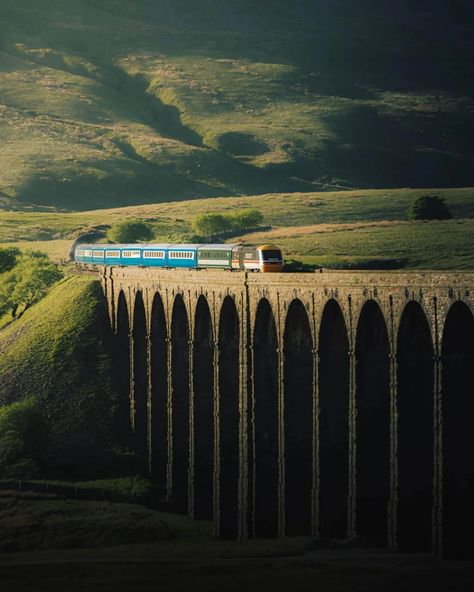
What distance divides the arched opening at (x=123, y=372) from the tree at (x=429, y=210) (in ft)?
238

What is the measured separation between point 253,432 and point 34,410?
23.7 m

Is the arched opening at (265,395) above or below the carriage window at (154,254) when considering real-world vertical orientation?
below

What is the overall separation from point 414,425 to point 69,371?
46263 mm

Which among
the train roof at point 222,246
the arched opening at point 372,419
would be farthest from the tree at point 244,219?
the arched opening at point 372,419

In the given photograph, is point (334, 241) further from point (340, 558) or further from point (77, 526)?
point (340, 558)

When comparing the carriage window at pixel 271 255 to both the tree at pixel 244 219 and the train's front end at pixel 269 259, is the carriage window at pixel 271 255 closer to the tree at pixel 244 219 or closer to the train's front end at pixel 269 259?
the train's front end at pixel 269 259

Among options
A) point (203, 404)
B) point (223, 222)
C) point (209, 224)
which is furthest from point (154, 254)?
point (223, 222)

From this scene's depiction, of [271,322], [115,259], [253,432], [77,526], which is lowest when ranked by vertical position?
[77,526]

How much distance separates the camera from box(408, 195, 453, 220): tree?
165625 millimetres

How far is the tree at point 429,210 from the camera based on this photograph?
165625 millimetres

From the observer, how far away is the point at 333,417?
61375mm

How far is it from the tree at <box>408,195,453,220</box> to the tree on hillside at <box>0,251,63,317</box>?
2200 inches

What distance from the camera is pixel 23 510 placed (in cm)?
7369

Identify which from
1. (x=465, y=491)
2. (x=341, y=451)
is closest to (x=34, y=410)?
(x=341, y=451)
